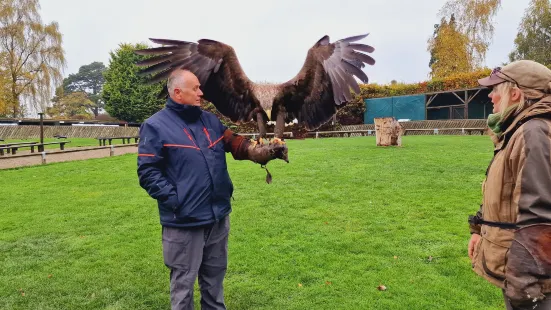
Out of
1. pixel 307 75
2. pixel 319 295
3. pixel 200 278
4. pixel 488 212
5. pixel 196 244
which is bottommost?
pixel 319 295

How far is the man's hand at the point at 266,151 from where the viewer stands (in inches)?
Answer: 107

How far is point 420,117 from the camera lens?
2798 centimetres

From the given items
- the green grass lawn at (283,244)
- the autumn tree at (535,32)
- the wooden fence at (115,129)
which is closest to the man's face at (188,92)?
the green grass lawn at (283,244)

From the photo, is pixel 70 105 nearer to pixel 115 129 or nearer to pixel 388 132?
pixel 115 129

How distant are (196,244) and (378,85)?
96.0ft

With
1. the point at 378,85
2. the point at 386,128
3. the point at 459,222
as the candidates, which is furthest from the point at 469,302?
the point at 378,85

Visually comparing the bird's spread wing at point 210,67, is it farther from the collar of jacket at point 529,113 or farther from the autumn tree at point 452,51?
the autumn tree at point 452,51

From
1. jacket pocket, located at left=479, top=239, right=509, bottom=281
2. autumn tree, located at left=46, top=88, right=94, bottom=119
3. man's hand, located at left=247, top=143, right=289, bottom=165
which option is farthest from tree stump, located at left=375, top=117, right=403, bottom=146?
autumn tree, located at left=46, top=88, right=94, bottom=119

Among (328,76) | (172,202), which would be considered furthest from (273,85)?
(172,202)

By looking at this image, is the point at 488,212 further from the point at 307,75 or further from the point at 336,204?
the point at 336,204

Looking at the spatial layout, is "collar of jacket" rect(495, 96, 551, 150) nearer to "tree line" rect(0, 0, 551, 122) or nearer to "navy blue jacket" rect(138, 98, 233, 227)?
"navy blue jacket" rect(138, 98, 233, 227)

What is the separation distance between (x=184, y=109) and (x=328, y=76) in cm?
130

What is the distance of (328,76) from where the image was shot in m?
3.38

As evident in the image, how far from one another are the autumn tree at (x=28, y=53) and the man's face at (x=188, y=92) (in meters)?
33.0
